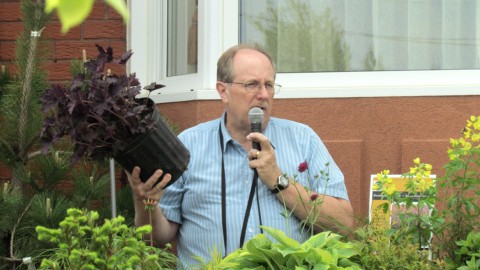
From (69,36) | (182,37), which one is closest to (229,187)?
(182,37)

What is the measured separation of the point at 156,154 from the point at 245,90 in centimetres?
84

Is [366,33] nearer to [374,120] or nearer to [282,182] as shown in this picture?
[374,120]

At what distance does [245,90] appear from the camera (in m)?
3.76

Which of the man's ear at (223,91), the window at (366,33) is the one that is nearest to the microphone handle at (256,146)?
the man's ear at (223,91)

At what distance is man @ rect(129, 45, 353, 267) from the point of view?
3494 mm

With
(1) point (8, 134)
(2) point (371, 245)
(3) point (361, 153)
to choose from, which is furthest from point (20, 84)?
(2) point (371, 245)

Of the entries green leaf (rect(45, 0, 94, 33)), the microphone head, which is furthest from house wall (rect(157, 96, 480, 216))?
green leaf (rect(45, 0, 94, 33))

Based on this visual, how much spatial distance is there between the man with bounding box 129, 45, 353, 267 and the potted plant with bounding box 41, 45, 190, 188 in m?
0.52

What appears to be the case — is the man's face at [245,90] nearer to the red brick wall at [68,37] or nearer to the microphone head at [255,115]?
the microphone head at [255,115]

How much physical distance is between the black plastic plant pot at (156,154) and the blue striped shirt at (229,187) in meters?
0.51

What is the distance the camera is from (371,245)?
Answer: 2.53m

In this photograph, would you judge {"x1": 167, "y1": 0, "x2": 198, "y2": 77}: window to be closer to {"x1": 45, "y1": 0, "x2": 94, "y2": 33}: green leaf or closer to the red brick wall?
the red brick wall

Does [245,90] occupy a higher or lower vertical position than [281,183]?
higher

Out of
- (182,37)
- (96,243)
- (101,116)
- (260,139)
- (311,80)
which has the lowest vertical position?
(96,243)
